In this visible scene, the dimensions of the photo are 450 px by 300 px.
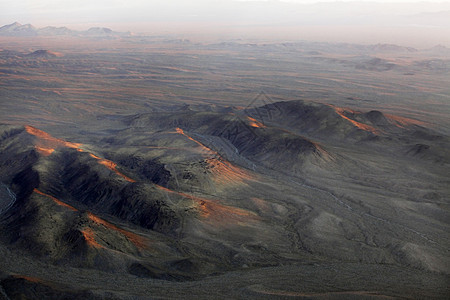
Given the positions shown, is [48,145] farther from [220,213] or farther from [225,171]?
[220,213]

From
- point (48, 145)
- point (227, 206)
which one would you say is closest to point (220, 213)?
point (227, 206)

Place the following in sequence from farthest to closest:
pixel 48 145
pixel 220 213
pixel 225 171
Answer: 1. pixel 48 145
2. pixel 225 171
3. pixel 220 213

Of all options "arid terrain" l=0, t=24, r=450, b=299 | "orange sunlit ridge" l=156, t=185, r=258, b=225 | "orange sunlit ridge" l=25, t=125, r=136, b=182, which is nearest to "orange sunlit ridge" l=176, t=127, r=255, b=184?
"arid terrain" l=0, t=24, r=450, b=299

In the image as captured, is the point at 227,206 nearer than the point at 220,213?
No

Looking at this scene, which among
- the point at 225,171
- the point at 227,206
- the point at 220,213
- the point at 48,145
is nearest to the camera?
the point at 220,213

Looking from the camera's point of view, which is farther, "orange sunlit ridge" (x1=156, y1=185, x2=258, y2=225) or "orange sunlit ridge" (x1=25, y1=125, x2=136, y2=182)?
"orange sunlit ridge" (x1=25, y1=125, x2=136, y2=182)

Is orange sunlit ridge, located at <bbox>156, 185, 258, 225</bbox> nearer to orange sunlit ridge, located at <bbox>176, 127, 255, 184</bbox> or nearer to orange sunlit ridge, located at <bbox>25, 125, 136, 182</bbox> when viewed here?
orange sunlit ridge, located at <bbox>176, 127, 255, 184</bbox>

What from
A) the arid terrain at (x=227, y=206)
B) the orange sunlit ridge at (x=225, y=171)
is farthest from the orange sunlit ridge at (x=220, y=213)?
the orange sunlit ridge at (x=225, y=171)

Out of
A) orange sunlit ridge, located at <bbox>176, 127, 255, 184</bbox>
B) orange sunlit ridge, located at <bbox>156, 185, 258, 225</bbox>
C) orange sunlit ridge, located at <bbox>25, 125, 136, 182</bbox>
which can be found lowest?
orange sunlit ridge, located at <bbox>156, 185, 258, 225</bbox>
